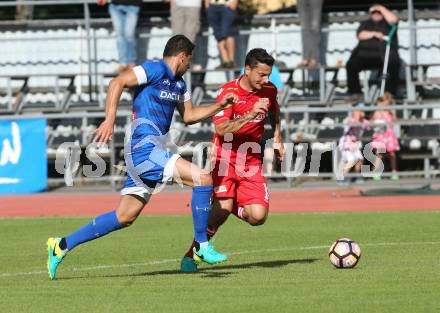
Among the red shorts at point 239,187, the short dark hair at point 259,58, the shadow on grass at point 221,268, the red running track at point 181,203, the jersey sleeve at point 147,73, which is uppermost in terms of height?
the short dark hair at point 259,58

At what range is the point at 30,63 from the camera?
26750mm

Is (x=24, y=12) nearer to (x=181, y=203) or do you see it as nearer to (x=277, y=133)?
(x=181, y=203)

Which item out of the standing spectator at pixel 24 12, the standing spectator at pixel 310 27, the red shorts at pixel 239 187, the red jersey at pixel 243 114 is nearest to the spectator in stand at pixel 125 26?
the standing spectator at pixel 310 27

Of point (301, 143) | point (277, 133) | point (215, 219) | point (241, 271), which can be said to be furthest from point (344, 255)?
point (301, 143)

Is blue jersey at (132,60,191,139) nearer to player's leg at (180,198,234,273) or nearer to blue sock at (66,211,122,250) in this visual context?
blue sock at (66,211,122,250)

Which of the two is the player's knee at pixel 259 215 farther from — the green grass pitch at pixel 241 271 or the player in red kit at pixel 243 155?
the green grass pitch at pixel 241 271

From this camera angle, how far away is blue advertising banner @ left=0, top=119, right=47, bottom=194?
74.6 ft

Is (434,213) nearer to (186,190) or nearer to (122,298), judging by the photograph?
(186,190)

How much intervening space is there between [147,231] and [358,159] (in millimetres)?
7552

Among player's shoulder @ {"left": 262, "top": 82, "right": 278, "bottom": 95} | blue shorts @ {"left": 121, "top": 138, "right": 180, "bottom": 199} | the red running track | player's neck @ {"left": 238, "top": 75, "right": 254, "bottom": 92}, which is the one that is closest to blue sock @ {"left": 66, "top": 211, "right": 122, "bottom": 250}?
blue shorts @ {"left": 121, "top": 138, "right": 180, "bottom": 199}

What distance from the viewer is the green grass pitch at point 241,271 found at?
8688 mm

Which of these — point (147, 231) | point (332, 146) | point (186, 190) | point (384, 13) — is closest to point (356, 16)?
point (384, 13)

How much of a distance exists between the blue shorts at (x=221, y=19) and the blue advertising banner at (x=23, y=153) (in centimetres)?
422

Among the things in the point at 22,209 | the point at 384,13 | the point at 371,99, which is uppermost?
the point at 384,13
